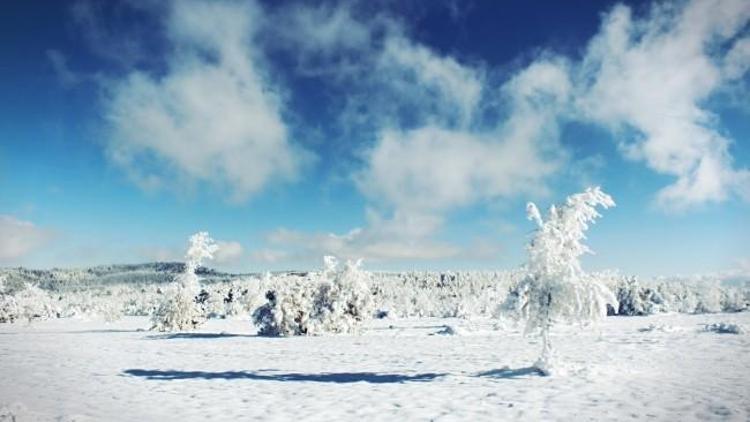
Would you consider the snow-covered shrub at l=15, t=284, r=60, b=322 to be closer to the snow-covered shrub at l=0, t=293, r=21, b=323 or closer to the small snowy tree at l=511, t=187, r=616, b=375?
the snow-covered shrub at l=0, t=293, r=21, b=323

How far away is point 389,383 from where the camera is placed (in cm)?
2062

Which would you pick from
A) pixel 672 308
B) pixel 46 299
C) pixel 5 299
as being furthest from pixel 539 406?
pixel 672 308

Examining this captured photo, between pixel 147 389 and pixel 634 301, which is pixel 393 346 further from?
pixel 634 301

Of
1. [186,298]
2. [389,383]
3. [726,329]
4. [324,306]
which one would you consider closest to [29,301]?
[186,298]

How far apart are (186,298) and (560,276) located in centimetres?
4520

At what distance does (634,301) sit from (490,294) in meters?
26.0

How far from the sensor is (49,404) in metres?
17.6

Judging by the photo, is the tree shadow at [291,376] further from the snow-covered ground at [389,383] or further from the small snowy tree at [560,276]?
the small snowy tree at [560,276]

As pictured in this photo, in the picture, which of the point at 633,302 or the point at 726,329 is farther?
the point at 633,302

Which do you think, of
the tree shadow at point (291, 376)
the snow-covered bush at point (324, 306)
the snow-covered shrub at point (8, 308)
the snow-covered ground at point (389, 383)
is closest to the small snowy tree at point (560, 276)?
the snow-covered ground at point (389, 383)

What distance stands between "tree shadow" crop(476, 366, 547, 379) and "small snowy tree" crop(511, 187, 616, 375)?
1.13ft

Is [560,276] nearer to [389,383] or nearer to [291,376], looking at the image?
[389,383]

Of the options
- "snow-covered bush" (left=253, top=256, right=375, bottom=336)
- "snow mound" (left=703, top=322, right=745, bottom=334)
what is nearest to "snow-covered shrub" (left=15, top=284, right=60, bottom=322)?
"snow-covered bush" (left=253, top=256, right=375, bottom=336)

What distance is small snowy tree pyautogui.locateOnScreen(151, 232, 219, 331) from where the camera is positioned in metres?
54.8
